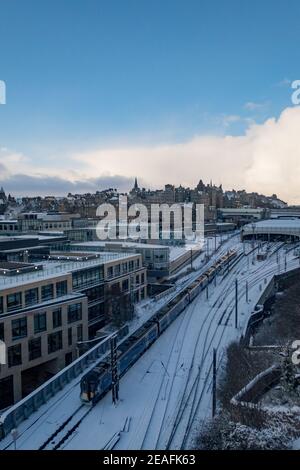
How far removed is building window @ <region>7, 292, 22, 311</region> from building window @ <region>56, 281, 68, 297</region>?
3.34m

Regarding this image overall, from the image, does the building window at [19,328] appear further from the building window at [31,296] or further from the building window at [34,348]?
the building window at [31,296]

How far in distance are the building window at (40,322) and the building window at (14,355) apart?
4.91ft

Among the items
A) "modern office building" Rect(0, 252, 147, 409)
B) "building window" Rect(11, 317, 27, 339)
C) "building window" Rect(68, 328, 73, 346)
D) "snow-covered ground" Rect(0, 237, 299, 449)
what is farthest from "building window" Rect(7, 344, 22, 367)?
"building window" Rect(68, 328, 73, 346)

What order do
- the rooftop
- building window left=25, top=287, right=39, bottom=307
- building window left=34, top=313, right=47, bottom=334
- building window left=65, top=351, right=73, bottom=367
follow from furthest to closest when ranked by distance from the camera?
building window left=65, top=351, right=73, bottom=367
the rooftop
building window left=25, top=287, right=39, bottom=307
building window left=34, top=313, right=47, bottom=334

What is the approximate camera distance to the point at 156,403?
18.2 meters

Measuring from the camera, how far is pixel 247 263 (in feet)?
186

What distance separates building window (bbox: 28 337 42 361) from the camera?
2186cm

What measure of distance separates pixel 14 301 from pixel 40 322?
207cm

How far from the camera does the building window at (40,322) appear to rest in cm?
2241

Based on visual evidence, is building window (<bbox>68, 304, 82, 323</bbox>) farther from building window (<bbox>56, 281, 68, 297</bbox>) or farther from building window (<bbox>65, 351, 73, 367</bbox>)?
building window (<bbox>65, 351, 73, 367</bbox>)

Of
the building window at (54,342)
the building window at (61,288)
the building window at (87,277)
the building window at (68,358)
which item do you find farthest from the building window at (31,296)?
the building window at (87,277)

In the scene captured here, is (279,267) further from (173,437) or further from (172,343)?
(173,437)

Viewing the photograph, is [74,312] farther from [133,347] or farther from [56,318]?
[133,347]

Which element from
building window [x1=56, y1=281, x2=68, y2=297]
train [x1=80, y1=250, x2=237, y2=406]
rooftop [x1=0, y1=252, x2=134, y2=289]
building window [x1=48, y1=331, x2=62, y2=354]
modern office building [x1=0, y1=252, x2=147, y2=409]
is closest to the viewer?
train [x1=80, y1=250, x2=237, y2=406]
